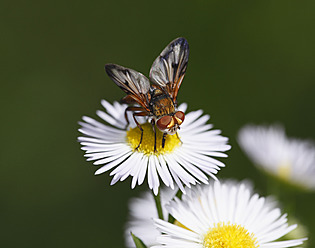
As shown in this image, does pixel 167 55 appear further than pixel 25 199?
No

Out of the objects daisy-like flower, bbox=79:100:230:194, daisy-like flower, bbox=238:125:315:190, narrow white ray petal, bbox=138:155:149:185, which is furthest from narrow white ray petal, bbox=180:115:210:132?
daisy-like flower, bbox=238:125:315:190

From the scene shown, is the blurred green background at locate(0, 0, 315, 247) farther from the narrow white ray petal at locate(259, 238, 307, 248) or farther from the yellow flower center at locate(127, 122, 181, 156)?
the narrow white ray petal at locate(259, 238, 307, 248)

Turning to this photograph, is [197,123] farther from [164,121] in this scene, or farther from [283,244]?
[283,244]

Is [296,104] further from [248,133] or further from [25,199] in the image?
[25,199]

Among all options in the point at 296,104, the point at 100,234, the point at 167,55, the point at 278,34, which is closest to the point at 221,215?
the point at 167,55

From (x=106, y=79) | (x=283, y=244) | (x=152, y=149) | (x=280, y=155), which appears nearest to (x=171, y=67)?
(x=152, y=149)

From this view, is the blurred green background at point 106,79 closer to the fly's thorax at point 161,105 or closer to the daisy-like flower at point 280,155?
the daisy-like flower at point 280,155
